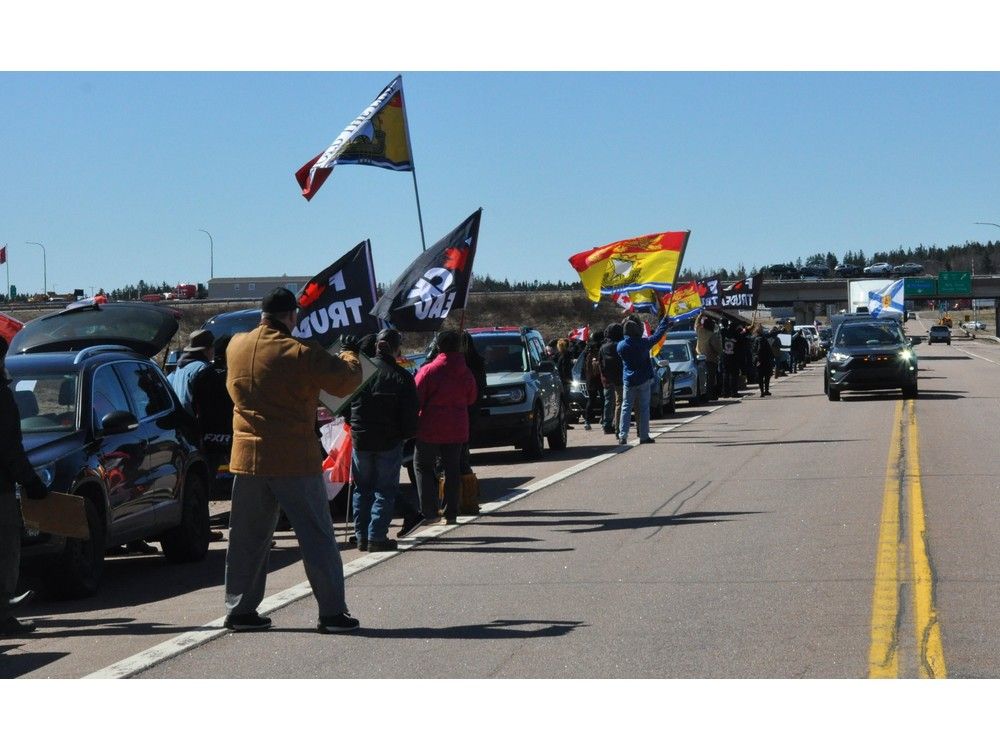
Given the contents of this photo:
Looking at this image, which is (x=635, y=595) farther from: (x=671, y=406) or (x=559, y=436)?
(x=671, y=406)

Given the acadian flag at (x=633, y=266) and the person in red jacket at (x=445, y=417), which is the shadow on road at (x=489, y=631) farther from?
the acadian flag at (x=633, y=266)

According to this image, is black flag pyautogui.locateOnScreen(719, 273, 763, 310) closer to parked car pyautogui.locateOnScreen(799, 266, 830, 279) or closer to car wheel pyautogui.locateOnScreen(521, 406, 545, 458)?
car wheel pyautogui.locateOnScreen(521, 406, 545, 458)

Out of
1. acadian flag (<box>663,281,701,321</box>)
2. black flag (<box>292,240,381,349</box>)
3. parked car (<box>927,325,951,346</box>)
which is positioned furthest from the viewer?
parked car (<box>927,325,951,346</box>)

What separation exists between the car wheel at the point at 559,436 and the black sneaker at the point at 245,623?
46.4 ft

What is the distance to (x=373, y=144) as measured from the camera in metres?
19.4

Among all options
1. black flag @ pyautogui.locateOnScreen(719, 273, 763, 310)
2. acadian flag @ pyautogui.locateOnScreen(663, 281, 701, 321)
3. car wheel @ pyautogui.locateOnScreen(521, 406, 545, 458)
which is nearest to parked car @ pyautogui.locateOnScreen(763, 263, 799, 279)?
black flag @ pyautogui.locateOnScreen(719, 273, 763, 310)

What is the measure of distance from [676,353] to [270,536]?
27.9m

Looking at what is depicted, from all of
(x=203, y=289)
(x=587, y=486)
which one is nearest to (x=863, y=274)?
(x=203, y=289)

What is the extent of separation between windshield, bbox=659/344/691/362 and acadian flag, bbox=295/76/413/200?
17.0 meters

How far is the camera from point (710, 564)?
33.9ft

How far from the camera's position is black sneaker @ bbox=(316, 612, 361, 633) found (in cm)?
841

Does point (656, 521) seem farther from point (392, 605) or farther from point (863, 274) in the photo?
point (863, 274)

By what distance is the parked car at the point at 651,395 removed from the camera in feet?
99.7

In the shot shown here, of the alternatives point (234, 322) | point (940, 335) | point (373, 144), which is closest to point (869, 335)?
point (234, 322)
